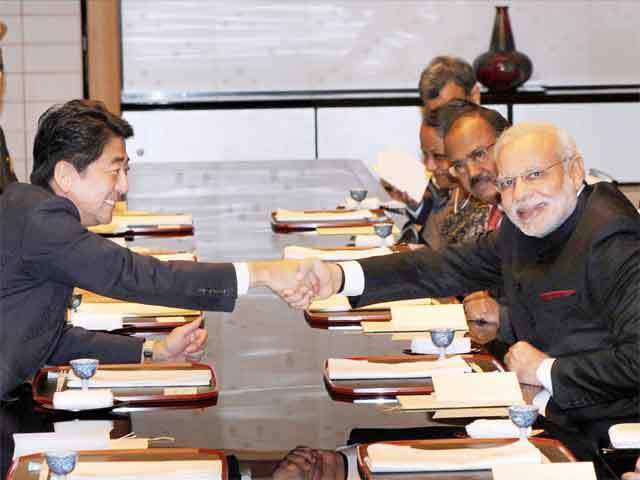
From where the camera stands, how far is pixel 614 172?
8.64 metres

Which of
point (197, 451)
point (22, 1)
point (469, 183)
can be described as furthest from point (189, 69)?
point (197, 451)

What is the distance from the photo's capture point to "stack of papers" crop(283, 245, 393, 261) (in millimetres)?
3840

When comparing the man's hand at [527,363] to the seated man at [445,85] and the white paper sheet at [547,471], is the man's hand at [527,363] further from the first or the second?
the seated man at [445,85]

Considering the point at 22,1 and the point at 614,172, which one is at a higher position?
the point at 22,1

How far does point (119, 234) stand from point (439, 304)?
1.54 meters

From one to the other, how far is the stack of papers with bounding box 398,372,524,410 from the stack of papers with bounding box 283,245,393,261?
53.8 inches

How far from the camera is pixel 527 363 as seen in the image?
2.61 meters

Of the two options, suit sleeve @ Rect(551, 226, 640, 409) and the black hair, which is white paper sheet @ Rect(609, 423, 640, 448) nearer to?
suit sleeve @ Rect(551, 226, 640, 409)

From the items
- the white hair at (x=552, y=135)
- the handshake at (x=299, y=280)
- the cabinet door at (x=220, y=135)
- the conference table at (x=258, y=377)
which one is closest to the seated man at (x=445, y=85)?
the conference table at (x=258, y=377)

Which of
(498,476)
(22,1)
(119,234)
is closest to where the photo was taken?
(498,476)

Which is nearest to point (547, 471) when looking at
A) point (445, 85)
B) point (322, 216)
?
point (322, 216)

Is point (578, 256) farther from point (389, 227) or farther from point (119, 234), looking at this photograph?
point (119, 234)

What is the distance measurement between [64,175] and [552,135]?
111 centimetres

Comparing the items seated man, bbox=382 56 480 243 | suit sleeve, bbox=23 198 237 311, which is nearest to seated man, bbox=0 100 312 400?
suit sleeve, bbox=23 198 237 311
